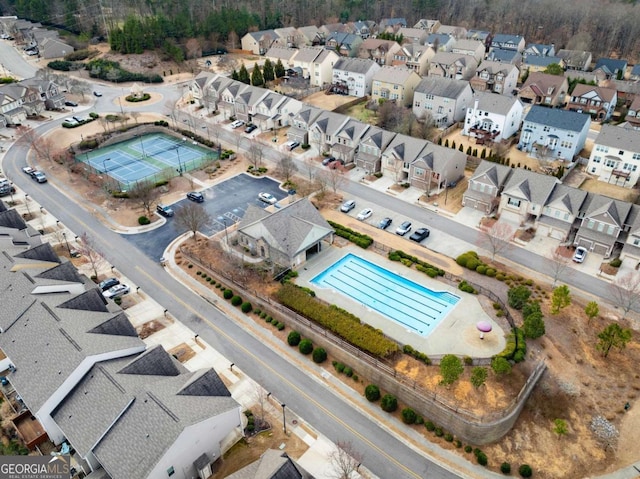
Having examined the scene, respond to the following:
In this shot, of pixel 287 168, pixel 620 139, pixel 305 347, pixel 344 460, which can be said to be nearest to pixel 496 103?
pixel 620 139

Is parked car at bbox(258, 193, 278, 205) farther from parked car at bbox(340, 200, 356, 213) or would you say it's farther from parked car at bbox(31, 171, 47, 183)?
parked car at bbox(31, 171, 47, 183)

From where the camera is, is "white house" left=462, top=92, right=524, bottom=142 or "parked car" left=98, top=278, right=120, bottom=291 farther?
"white house" left=462, top=92, right=524, bottom=142

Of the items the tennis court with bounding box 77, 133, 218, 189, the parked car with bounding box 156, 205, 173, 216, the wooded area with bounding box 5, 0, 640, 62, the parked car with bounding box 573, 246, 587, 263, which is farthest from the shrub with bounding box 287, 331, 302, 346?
the wooded area with bounding box 5, 0, 640, 62

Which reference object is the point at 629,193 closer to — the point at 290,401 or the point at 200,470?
the point at 290,401

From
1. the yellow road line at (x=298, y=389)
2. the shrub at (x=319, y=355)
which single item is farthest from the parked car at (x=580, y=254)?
the yellow road line at (x=298, y=389)

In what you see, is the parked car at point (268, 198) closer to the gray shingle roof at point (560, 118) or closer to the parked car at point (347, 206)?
the parked car at point (347, 206)
